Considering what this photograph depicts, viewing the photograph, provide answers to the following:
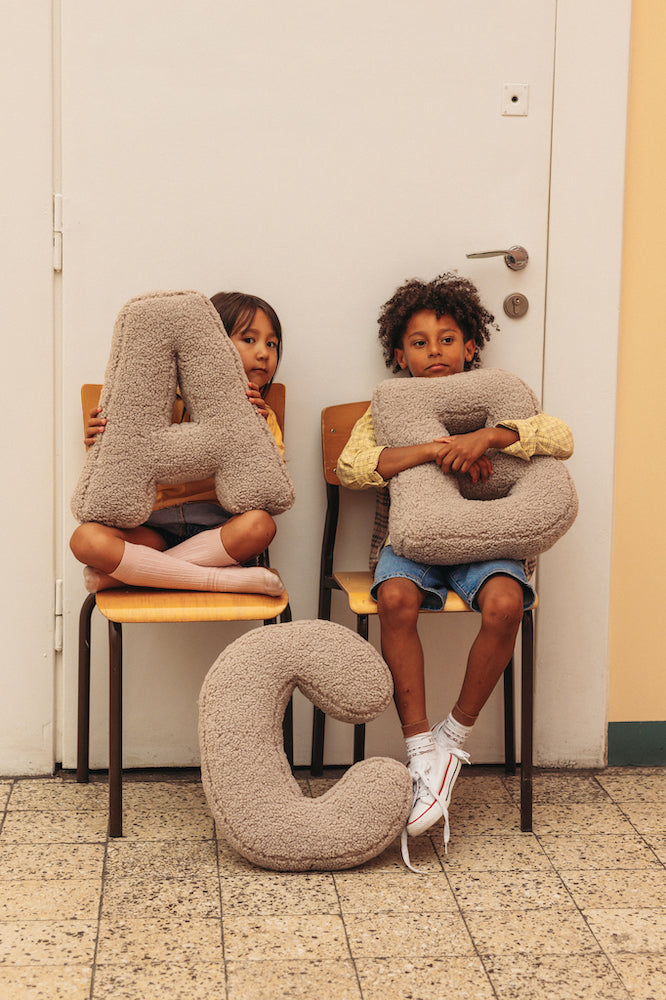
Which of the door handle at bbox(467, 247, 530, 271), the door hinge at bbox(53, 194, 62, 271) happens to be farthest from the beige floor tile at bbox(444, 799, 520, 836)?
the door hinge at bbox(53, 194, 62, 271)

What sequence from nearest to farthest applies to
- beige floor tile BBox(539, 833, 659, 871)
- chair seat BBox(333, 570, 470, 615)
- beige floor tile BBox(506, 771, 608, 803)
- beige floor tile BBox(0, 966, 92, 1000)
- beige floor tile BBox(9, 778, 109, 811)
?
beige floor tile BBox(0, 966, 92, 1000) < beige floor tile BBox(539, 833, 659, 871) < chair seat BBox(333, 570, 470, 615) < beige floor tile BBox(9, 778, 109, 811) < beige floor tile BBox(506, 771, 608, 803)

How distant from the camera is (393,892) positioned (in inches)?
70.1

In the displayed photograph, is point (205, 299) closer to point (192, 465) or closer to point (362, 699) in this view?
point (192, 465)

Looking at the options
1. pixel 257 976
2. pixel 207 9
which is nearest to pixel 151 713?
pixel 257 976

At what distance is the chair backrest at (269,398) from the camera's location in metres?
2.15

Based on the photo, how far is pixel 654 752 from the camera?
95.3 inches

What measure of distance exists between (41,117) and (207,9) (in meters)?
0.42

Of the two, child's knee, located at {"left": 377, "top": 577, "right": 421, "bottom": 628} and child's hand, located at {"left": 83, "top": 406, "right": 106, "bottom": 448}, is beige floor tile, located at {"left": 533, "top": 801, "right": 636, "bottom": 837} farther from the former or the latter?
child's hand, located at {"left": 83, "top": 406, "right": 106, "bottom": 448}

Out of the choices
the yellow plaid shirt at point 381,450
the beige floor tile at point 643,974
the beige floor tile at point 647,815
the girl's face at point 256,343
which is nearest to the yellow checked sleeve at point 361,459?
the yellow plaid shirt at point 381,450

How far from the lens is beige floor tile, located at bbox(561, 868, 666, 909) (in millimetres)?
1765

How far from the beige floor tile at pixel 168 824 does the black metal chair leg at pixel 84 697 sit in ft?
0.59

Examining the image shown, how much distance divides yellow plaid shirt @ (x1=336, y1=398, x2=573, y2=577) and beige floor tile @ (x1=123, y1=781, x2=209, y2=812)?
2.08ft

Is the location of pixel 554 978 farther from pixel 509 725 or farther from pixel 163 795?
pixel 163 795

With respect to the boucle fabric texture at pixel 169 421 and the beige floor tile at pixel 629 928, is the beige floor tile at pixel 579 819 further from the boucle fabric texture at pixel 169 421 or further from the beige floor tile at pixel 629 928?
the boucle fabric texture at pixel 169 421
